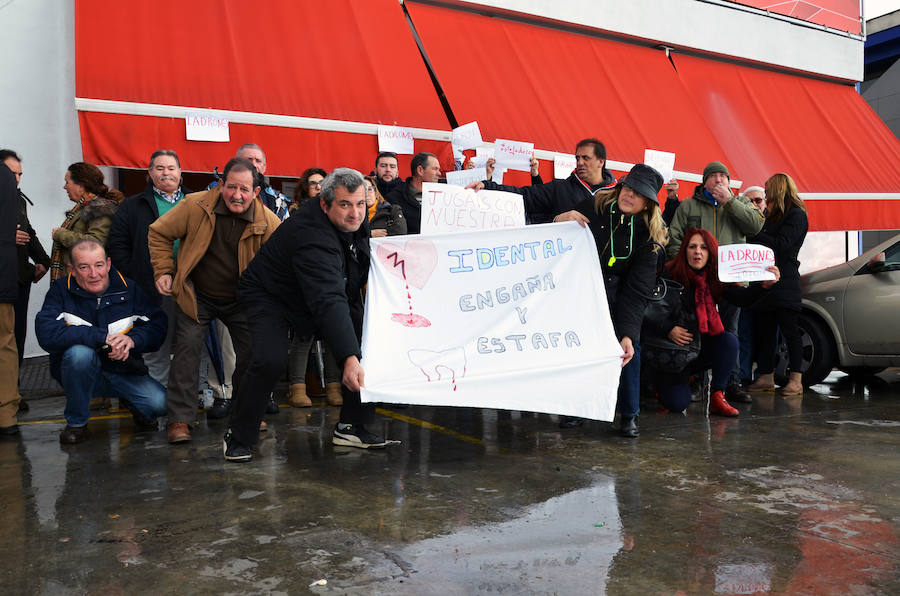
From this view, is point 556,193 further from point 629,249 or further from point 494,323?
point 494,323

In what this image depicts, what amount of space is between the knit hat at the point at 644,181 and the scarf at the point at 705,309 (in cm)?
133

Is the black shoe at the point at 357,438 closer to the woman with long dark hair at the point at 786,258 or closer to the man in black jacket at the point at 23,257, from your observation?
the man in black jacket at the point at 23,257

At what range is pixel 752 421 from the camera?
586 centimetres

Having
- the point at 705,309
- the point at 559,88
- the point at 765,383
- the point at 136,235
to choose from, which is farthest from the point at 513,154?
the point at 136,235

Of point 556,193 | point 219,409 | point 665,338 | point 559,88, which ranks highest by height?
point 559,88

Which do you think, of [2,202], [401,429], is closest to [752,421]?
[401,429]

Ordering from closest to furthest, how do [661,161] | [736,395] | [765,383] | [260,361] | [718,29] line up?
[260,361], [736,395], [765,383], [661,161], [718,29]

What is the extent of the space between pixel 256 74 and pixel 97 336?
3903mm

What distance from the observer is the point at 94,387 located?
17.3ft

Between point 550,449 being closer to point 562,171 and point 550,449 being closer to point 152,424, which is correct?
point 152,424

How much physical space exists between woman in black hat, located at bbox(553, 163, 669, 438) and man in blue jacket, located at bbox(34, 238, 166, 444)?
9.94 ft

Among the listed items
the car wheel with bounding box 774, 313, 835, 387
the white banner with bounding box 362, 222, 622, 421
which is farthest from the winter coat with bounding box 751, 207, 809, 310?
the white banner with bounding box 362, 222, 622, 421

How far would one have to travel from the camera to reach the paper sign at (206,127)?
740 centimetres

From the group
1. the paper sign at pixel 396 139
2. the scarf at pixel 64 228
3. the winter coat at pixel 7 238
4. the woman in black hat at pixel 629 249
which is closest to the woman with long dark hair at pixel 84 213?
the scarf at pixel 64 228
